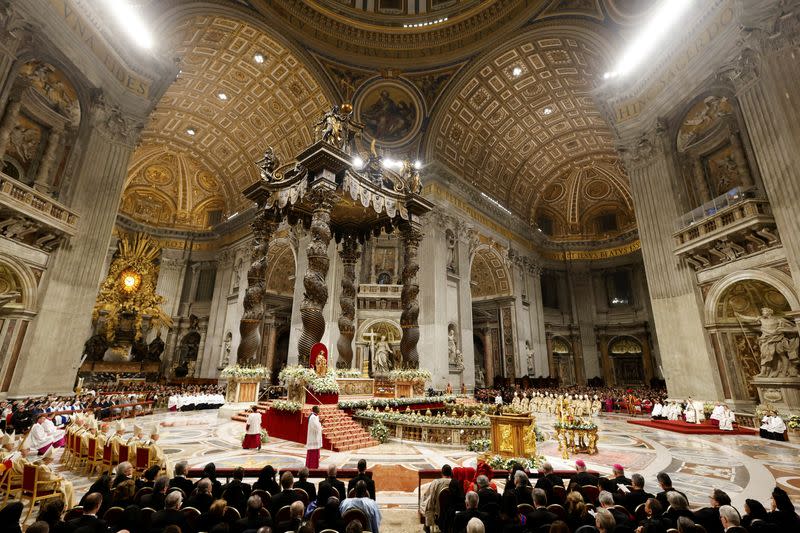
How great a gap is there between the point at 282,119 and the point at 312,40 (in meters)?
4.46

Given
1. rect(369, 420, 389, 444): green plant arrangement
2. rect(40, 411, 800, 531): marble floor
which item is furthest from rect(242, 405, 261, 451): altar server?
rect(369, 420, 389, 444): green plant arrangement

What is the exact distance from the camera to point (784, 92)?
30.2 ft

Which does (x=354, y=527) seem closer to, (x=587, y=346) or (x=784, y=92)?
(x=784, y=92)

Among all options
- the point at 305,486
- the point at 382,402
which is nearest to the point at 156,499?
the point at 305,486

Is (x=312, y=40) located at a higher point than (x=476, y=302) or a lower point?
higher

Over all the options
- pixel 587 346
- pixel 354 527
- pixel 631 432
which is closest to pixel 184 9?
pixel 354 527

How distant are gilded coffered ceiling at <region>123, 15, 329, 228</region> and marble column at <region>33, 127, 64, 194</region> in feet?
17.4

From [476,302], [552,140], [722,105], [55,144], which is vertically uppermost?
[552,140]

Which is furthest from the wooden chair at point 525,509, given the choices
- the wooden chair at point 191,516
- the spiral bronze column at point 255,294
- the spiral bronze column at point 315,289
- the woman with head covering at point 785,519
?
the spiral bronze column at point 255,294

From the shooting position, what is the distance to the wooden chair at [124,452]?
16.3 feet

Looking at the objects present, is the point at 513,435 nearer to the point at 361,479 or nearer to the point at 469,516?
the point at 361,479

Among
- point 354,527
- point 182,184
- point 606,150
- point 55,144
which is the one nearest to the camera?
point 354,527

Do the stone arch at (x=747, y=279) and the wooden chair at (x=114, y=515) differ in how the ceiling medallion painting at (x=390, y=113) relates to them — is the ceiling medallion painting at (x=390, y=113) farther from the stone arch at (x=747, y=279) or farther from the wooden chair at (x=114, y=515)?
the wooden chair at (x=114, y=515)

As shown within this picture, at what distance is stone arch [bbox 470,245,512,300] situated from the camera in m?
22.9
